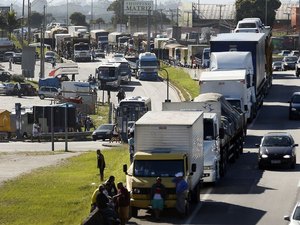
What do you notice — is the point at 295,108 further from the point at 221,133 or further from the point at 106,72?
the point at 106,72

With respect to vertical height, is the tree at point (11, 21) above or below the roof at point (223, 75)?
below

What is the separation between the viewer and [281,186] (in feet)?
117

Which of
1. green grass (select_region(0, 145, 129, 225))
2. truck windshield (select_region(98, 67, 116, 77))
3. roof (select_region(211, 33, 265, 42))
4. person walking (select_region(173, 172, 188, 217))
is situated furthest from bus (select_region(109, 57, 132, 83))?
person walking (select_region(173, 172, 188, 217))

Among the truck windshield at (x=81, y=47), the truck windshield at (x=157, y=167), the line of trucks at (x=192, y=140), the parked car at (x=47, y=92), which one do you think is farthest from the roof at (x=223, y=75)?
the truck windshield at (x=81, y=47)

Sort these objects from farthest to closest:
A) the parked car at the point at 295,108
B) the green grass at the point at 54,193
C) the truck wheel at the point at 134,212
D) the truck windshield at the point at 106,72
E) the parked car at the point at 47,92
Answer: the truck windshield at the point at 106,72, the parked car at the point at 47,92, the parked car at the point at 295,108, the green grass at the point at 54,193, the truck wheel at the point at 134,212

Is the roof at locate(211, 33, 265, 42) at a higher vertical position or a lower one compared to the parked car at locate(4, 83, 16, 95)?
higher

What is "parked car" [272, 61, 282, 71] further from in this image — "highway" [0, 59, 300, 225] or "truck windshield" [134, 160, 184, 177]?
"truck windshield" [134, 160, 184, 177]

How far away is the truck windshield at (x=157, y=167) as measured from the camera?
2975cm

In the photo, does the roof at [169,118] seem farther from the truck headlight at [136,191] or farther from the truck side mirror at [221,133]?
the truck side mirror at [221,133]

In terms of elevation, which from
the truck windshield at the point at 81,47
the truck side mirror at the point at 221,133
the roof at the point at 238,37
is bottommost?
the truck windshield at the point at 81,47

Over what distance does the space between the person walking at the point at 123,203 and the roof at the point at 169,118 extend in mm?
3032

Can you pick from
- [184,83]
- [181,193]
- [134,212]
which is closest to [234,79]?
[134,212]

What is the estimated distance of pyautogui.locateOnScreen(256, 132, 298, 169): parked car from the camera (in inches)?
1551

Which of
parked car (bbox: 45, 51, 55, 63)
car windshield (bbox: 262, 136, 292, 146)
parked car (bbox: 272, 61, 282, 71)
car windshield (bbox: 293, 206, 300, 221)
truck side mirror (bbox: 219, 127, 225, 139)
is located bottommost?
parked car (bbox: 45, 51, 55, 63)
